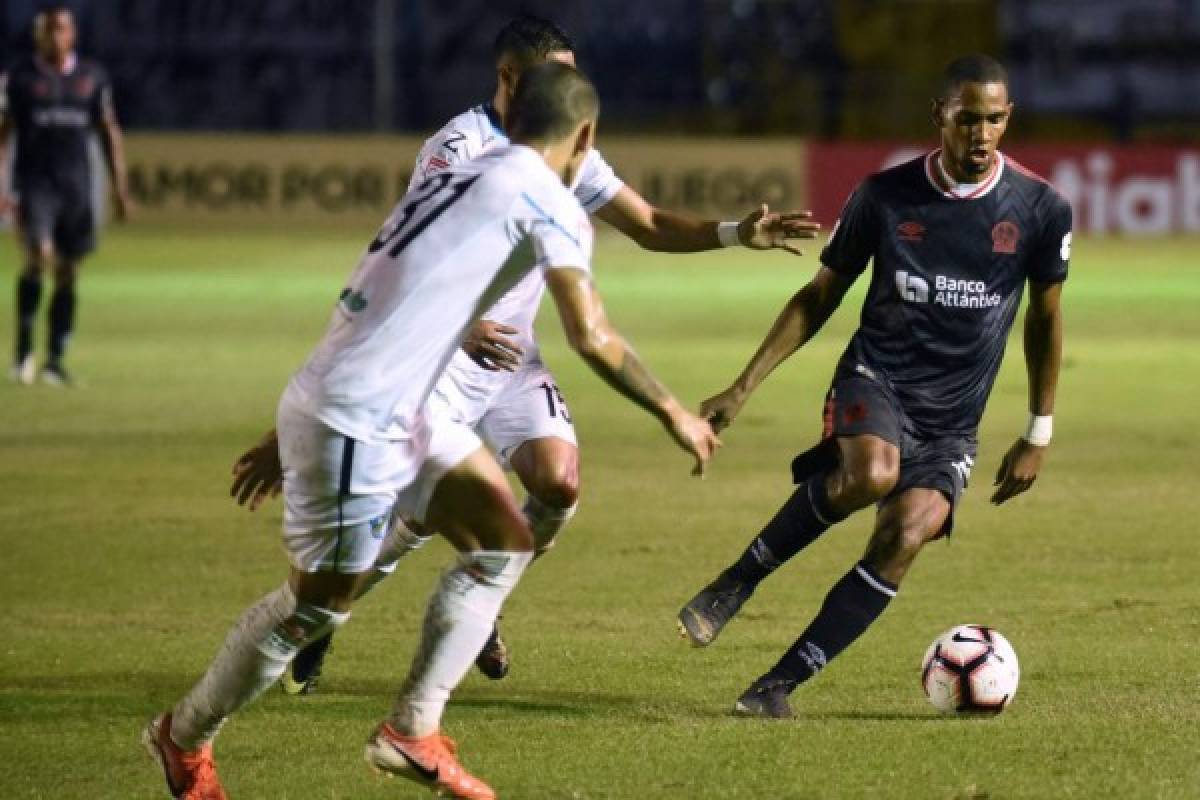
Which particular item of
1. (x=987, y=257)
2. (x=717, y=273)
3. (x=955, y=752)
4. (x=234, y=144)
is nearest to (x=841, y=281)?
(x=987, y=257)

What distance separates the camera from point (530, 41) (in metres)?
7.62

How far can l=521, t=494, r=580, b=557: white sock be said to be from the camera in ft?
25.2

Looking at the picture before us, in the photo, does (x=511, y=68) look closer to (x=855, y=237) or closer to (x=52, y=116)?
(x=855, y=237)

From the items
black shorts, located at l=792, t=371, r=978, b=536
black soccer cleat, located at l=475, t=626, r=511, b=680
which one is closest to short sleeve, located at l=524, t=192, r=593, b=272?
black shorts, located at l=792, t=371, r=978, b=536

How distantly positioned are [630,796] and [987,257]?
94.7 inches

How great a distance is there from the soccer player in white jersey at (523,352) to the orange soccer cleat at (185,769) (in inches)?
57.4

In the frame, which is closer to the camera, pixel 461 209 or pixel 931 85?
pixel 461 209

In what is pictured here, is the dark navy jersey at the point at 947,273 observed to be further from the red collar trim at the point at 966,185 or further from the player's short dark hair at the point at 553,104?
the player's short dark hair at the point at 553,104

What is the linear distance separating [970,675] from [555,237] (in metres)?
2.25

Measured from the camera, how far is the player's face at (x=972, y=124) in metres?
7.30

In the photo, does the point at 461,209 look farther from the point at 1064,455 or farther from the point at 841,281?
the point at 1064,455

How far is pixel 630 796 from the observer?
6094mm

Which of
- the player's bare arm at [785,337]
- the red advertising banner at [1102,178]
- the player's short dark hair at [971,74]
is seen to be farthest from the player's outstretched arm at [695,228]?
the red advertising banner at [1102,178]

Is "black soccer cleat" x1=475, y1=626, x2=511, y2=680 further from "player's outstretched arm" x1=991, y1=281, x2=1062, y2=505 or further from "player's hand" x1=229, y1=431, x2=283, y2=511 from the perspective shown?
"player's outstretched arm" x1=991, y1=281, x2=1062, y2=505
